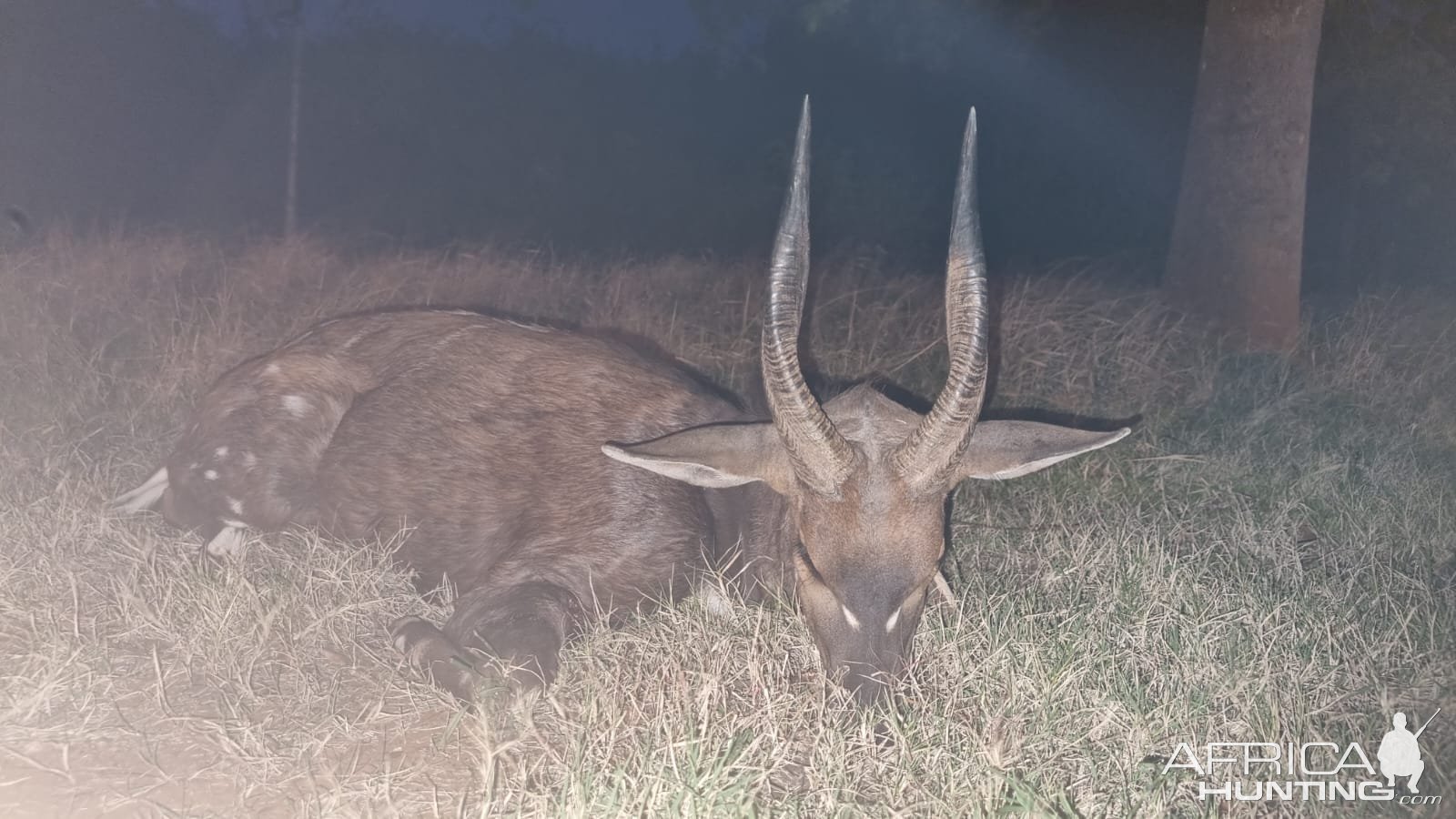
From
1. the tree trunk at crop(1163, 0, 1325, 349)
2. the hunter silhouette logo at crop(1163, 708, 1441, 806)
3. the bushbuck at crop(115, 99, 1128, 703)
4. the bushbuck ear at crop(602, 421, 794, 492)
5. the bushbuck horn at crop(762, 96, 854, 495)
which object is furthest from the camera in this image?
the tree trunk at crop(1163, 0, 1325, 349)

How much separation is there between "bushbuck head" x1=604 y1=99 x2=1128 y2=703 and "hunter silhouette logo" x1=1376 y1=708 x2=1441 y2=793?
3.48 ft

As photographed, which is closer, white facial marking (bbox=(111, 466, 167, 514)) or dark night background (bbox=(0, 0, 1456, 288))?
white facial marking (bbox=(111, 466, 167, 514))

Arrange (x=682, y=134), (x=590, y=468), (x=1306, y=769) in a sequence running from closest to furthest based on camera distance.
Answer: (x=1306, y=769)
(x=590, y=468)
(x=682, y=134)

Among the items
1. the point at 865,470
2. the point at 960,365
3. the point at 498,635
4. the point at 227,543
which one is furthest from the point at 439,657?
the point at 960,365

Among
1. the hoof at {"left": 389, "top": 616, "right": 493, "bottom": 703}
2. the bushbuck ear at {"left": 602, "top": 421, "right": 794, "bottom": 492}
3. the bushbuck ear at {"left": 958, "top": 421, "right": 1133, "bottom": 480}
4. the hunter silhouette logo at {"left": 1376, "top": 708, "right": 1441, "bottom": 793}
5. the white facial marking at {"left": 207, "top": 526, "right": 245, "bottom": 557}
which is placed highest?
the bushbuck ear at {"left": 958, "top": 421, "right": 1133, "bottom": 480}

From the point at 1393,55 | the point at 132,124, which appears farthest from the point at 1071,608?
the point at 132,124

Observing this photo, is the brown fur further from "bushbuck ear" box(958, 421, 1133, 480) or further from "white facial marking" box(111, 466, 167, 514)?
"bushbuck ear" box(958, 421, 1133, 480)

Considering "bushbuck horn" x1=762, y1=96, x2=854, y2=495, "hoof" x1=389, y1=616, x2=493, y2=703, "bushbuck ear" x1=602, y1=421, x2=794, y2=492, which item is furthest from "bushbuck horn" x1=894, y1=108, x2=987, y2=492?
"hoof" x1=389, y1=616, x2=493, y2=703

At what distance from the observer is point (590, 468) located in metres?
4.55

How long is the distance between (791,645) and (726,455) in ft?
2.02

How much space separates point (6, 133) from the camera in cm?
1303

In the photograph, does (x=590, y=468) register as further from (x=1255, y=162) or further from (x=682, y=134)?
(x=682, y=134)

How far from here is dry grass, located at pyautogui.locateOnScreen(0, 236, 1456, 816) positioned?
10.1ft

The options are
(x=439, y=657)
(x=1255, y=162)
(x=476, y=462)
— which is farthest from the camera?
(x=1255, y=162)
